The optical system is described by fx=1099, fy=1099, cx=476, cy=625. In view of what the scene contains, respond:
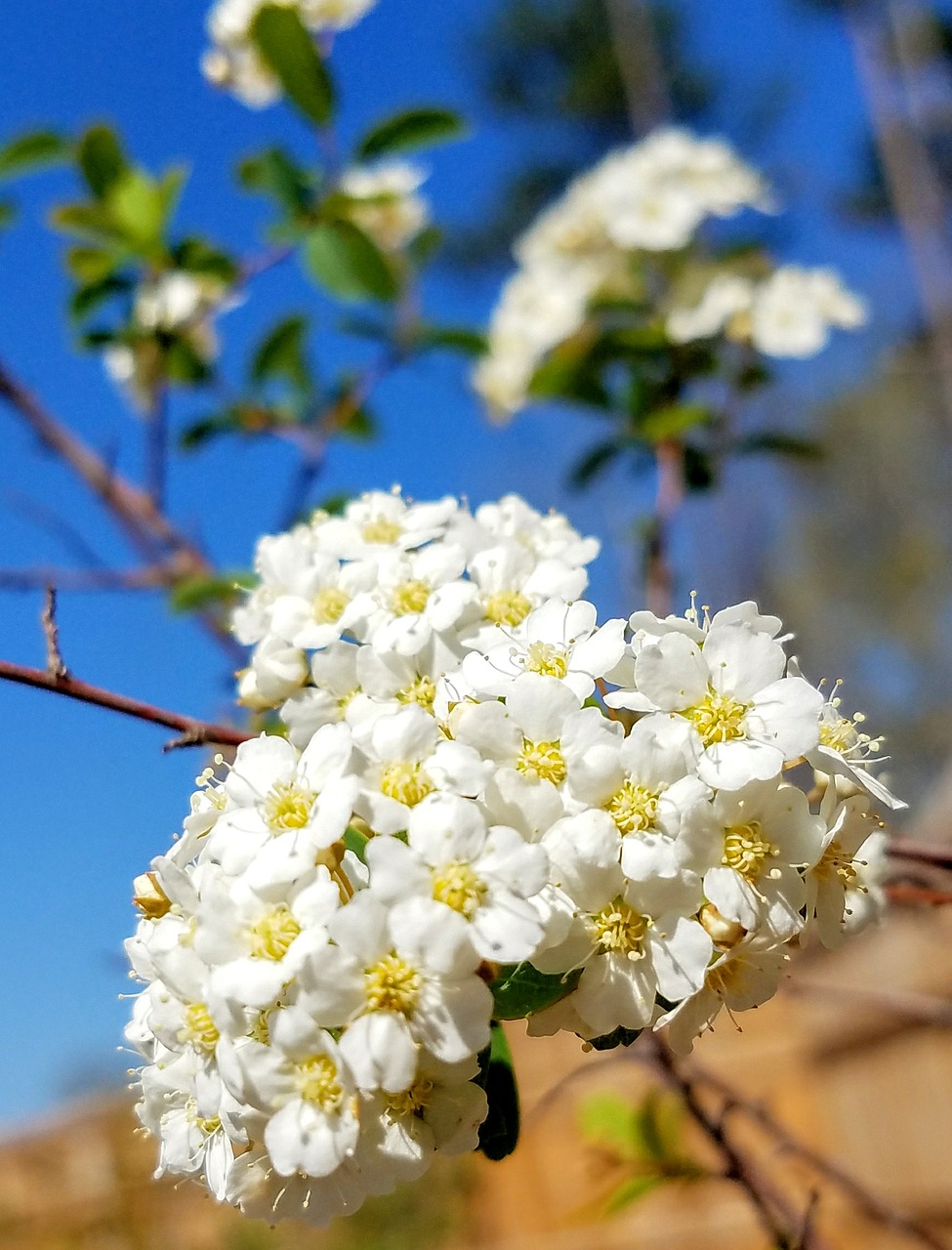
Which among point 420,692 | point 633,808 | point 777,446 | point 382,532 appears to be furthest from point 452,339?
point 633,808

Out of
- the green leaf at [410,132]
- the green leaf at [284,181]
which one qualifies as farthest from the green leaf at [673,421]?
the green leaf at [284,181]

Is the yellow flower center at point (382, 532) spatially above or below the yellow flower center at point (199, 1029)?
above

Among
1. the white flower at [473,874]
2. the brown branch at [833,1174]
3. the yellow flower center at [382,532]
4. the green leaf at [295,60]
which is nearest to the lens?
the white flower at [473,874]

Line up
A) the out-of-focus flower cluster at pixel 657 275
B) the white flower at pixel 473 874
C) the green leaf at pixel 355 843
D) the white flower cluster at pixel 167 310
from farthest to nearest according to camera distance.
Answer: the out-of-focus flower cluster at pixel 657 275 → the white flower cluster at pixel 167 310 → the green leaf at pixel 355 843 → the white flower at pixel 473 874

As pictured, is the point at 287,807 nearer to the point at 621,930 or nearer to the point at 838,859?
the point at 621,930

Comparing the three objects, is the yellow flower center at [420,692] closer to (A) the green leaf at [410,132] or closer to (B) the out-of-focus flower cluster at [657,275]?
(A) the green leaf at [410,132]
